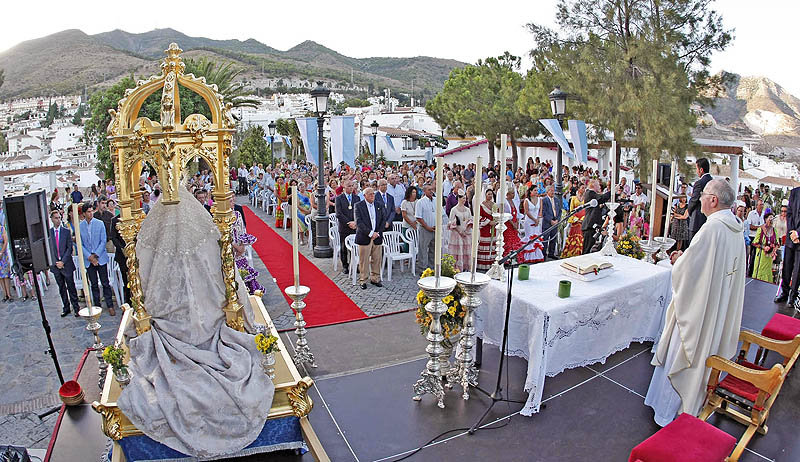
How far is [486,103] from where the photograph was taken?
1012 inches

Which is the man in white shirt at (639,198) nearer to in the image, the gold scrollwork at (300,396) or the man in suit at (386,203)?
the man in suit at (386,203)

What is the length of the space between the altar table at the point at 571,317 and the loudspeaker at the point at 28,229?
15.8ft

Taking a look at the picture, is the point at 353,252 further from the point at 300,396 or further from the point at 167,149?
the point at 167,149

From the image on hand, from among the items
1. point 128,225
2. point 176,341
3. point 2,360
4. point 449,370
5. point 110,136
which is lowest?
point 2,360

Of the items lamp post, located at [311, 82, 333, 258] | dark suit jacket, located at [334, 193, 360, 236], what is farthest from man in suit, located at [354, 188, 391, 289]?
lamp post, located at [311, 82, 333, 258]

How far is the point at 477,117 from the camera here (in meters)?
24.9

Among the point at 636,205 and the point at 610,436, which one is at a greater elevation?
the point at 636,205

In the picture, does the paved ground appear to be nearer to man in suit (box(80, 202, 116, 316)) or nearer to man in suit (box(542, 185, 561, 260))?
man in suit (box(80, 202, 116, 316))

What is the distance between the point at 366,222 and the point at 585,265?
4.23m

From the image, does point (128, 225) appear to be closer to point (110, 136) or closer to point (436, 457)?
point (110, 136)

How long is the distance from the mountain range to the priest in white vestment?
24.7 meters

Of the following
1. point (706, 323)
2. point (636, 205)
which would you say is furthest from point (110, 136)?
point (636, 205)

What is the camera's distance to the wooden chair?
156 inches

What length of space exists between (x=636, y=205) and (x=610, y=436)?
7.32 m
